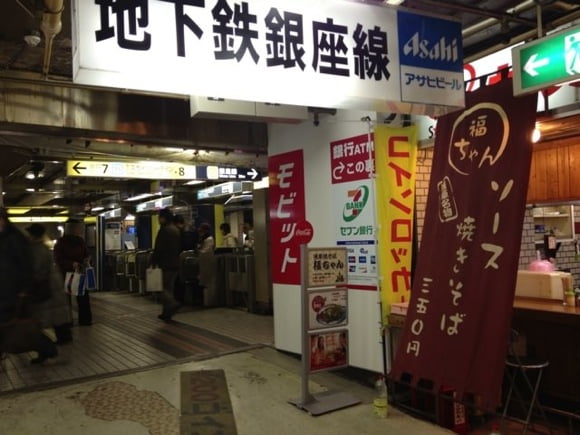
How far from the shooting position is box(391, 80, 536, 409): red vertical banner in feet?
13.0

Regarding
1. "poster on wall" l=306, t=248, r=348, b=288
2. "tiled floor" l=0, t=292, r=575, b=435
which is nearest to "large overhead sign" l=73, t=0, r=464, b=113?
"poster on wall" l=306, t=248, r=348, b=288

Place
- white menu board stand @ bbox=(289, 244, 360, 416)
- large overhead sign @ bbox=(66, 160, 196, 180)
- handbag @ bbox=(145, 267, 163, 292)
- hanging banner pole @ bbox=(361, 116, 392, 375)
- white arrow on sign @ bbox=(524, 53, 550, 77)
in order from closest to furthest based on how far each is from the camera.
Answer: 1. white arrow on sign @ bbox=(524, 53, 550, 77)
2. white menu board stand @ bbox=(289, 244, 360, 416)
3. hanging banner pole @ bbox=(361, 116, 392, 375)
4. large overhead sign @ bbox=(66, 160, 196, 180)
5. handbag @ bbox=(145, 267, 163, 292)

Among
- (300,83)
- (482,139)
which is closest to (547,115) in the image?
(482,139)

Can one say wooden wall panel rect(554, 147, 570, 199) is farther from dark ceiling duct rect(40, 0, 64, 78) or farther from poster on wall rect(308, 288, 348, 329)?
dark ceiling duct rect(40, 0, 64, 78)

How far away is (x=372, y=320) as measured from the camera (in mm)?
5578

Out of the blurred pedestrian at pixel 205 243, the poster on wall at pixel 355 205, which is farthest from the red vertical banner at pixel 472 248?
the blurred pedestrian at pixel 205 243

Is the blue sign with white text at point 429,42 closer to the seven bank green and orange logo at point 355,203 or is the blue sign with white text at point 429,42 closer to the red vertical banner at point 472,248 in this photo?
the red vertical banner at point 472,248

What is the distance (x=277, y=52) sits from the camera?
132 inches

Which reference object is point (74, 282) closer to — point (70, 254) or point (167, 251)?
point (70, 254)

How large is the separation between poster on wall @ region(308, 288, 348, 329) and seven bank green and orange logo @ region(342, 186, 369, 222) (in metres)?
0.94

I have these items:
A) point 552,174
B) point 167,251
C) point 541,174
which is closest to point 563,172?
point 552,174

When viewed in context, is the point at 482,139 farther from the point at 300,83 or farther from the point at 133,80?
the point at 133,80

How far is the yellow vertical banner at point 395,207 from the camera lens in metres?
5.34

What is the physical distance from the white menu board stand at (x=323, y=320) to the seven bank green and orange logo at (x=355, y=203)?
2.14 ft
